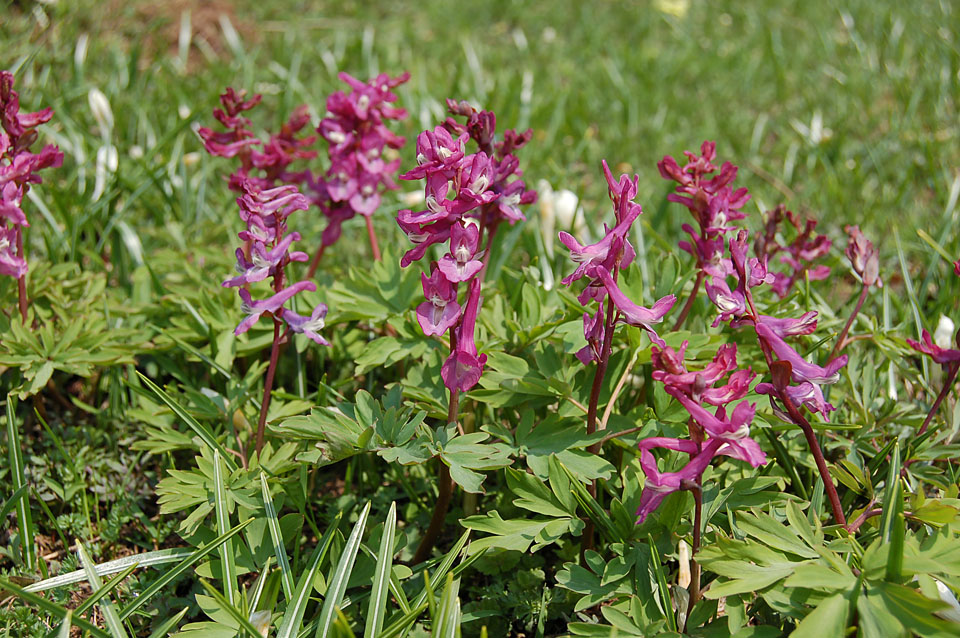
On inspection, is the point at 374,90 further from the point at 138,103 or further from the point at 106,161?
the point at 138,103

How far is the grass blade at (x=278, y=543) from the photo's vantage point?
1.78 meters

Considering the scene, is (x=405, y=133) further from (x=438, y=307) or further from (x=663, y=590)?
(x=663, y=590)

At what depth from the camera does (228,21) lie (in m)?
5.69

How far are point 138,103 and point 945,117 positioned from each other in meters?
5.35

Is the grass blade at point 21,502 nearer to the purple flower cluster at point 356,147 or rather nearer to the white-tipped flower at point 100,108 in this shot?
the purple flower cluster at point 356,147

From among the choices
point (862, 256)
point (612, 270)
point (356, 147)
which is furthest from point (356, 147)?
point (862, 256)

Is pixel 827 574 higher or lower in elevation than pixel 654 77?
higher

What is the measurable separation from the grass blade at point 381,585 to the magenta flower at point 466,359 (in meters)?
0.33

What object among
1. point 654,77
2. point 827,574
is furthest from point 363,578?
point 654,77

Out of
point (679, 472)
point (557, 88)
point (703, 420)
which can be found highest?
point (703, 420)

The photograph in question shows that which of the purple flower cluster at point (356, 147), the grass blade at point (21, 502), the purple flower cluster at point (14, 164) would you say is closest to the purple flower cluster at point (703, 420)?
the purple flower cluster at point (356, 147)

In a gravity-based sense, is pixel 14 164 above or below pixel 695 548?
above

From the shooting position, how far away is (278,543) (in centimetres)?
182

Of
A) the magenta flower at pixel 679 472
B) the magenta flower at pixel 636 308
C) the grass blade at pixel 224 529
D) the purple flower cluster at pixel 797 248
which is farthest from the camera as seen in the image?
the purple flower cluster at pixel 797 248
